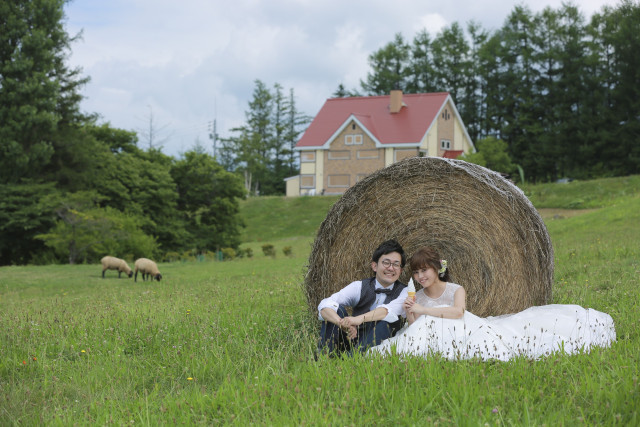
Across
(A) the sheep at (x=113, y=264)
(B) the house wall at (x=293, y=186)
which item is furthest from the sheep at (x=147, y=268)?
(B) the house wall at (x=293, y=186)

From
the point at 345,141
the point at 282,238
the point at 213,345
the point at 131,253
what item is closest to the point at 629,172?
the point at 345,141

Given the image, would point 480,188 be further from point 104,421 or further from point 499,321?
point 104,421

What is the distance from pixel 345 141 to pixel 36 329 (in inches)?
1611

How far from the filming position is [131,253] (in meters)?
24.1

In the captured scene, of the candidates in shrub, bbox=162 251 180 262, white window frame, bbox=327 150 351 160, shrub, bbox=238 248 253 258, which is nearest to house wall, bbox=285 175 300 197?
white window frame, bbox=327 150 351 160

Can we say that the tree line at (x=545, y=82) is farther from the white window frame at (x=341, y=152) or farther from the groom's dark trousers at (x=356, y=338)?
the groom's dark trousers at (x=356, y=338)

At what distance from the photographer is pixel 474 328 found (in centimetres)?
578

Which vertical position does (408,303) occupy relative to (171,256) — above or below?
above

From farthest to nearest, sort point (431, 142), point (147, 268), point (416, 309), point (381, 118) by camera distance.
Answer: point (381, 118) → point (431, 142) → point (147, 268) → point (416, 309)

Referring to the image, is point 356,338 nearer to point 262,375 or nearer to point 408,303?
point 408,303

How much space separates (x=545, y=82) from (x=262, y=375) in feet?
172

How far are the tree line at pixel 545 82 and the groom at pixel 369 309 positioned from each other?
36058 mm

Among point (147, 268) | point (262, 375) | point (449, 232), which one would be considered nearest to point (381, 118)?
point (147, 268)

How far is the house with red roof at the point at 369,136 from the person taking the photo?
45719 millimetres
